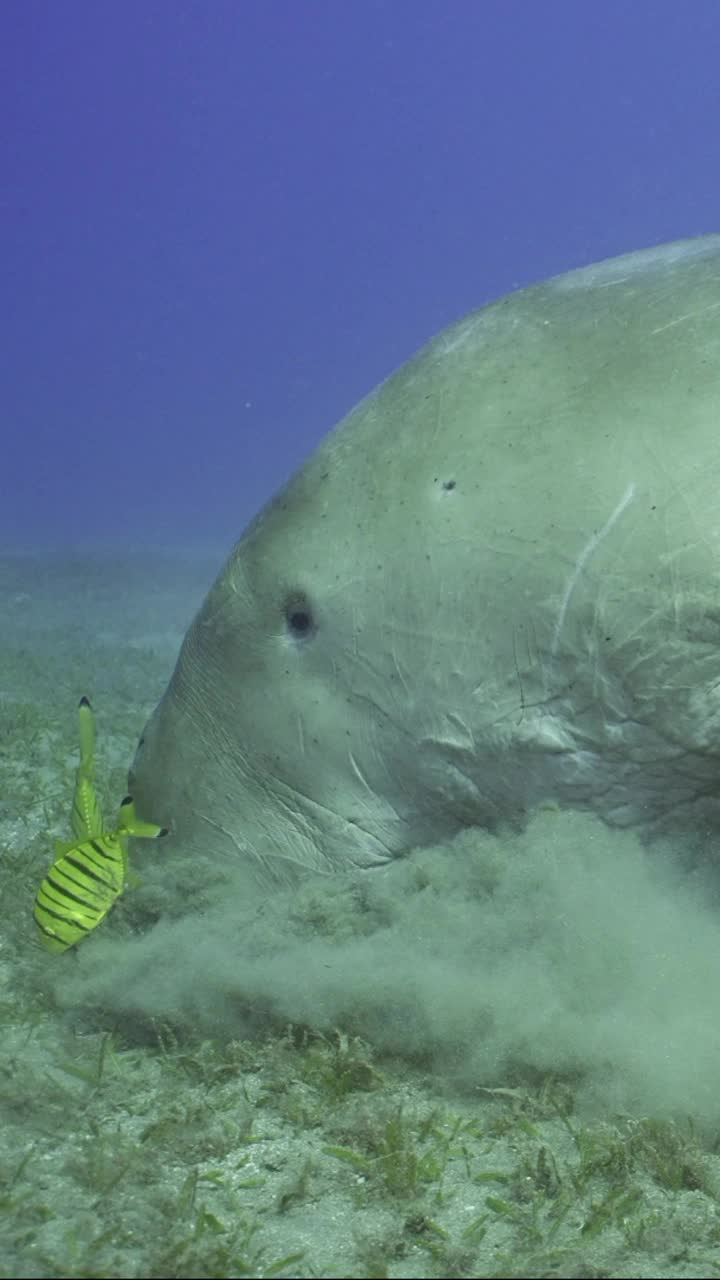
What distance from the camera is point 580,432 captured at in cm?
278

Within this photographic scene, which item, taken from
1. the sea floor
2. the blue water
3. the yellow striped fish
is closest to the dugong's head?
the yellow striped fish

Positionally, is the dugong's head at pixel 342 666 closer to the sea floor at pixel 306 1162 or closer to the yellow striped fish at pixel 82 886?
the yellow striped fish at pixel 82 886

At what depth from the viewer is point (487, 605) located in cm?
282

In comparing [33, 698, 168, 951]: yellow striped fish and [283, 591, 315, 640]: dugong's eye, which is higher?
[283, 591, 315, 640]: dugong's eye

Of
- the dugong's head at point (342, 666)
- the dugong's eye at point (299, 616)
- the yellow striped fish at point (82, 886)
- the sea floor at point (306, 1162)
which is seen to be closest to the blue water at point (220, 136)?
the dugong's head at point (342, 666)

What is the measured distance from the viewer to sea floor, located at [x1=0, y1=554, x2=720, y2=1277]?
1.97 metres

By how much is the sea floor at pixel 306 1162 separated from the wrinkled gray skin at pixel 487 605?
2.30ft

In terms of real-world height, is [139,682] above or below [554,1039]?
above

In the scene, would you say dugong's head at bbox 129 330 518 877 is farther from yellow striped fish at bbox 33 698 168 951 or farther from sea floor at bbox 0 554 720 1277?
sea floor at bbox 0 554 720 1277

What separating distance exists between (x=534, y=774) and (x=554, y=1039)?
0.74 metres

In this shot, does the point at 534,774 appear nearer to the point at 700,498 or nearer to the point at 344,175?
the point at 700,498

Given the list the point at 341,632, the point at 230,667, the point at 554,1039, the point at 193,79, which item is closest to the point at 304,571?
the point at 341,632

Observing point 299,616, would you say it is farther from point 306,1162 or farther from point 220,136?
point 220,136

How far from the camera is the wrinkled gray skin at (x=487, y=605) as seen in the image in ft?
8.68
